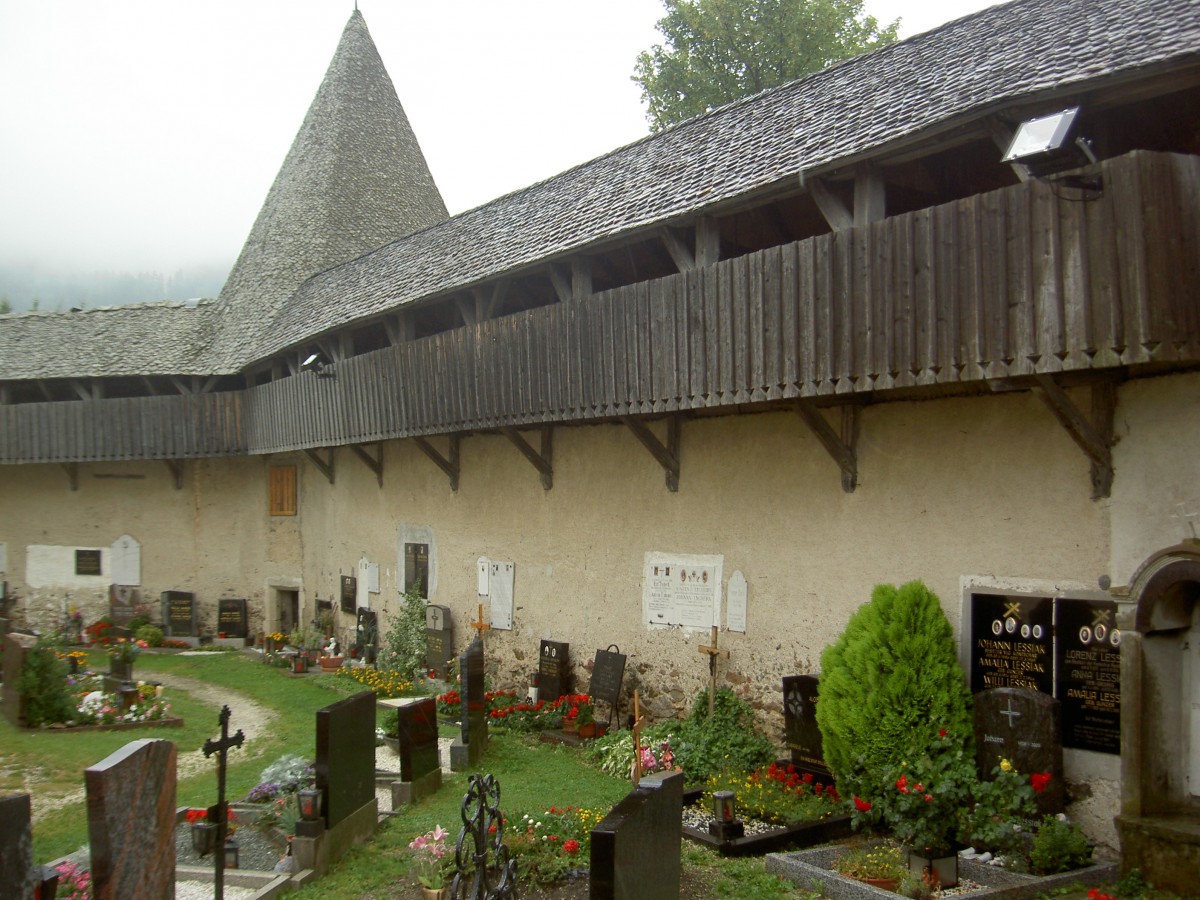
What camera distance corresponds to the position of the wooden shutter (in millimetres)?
19766

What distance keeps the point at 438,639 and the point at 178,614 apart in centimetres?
831

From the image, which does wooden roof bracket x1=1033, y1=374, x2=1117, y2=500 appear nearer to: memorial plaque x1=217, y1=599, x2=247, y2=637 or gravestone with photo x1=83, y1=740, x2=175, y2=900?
gravestone with photo x1=83, y1=740, x2=175, y2=900

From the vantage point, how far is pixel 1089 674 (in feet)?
22.2

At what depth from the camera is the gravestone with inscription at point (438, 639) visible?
46.5 feet

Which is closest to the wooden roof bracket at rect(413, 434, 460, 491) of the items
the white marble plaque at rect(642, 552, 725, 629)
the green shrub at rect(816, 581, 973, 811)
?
the white marble plaque at rect(642, 552, 725, 629)

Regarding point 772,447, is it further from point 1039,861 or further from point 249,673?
point 249,673

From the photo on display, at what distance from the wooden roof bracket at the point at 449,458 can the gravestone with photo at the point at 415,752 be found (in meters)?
5.54

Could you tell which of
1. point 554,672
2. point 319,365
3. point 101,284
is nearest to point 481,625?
point 554,672

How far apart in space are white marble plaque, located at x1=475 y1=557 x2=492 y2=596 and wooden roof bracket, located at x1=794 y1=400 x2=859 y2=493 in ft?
20.7

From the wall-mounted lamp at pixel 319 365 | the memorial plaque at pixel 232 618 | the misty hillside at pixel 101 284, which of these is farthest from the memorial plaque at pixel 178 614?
the misty hillside at pixel 101 284

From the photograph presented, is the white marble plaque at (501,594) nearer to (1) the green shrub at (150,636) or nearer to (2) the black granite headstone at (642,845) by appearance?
(2) the black granite headstone at (642,845)

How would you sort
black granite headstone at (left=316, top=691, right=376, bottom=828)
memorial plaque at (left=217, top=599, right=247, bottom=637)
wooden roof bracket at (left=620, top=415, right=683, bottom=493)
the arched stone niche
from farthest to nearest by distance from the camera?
memorial plaque at (left=217, top=599, right=247, bottom=637)
wooden roof bracket at (left=620, top=415, right=683, bottom=493)
black granite headstone at (left=316, top=691, right=376, bottom=828)
the arched stone niche

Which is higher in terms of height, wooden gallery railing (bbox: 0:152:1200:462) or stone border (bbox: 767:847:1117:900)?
wooden gallery railing (bbox: 0:152:1200:462)

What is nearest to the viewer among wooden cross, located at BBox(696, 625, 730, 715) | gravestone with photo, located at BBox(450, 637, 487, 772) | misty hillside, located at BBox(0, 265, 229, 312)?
wooden cross, located at BBox(696, 625, 730, 715)
